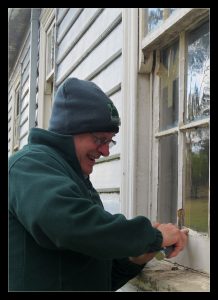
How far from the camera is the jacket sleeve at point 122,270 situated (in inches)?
74.2

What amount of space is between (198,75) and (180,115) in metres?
0.21

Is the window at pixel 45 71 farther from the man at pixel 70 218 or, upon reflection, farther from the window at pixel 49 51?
the man at pixel 70 218

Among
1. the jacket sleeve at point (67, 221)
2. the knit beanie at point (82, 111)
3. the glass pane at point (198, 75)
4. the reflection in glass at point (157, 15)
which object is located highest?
the reflection in glass at point (157, 15)

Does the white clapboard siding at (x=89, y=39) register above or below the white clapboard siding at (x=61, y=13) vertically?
below

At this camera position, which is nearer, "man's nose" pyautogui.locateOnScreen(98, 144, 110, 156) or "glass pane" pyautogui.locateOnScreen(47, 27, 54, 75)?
"man's nose" pyautogui.locateOnScreen(98, 144, 110, 156)

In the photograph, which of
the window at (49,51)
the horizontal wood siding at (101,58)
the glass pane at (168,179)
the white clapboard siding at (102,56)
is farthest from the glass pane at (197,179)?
the window at (49,51)

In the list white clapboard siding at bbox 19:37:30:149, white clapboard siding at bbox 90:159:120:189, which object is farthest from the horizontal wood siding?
white clapboard siding at bbox 19:37:30:149

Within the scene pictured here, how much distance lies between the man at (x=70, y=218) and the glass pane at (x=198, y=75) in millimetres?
399

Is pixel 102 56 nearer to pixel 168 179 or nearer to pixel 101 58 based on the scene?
pixel 101 58

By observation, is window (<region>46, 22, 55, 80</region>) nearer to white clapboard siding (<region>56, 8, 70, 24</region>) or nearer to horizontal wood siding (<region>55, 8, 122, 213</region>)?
white clapboard siding (<region>56, 8, 70, 24</region>)

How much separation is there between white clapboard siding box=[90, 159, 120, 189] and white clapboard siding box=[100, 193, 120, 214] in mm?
54

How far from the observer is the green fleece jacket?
131 cm
